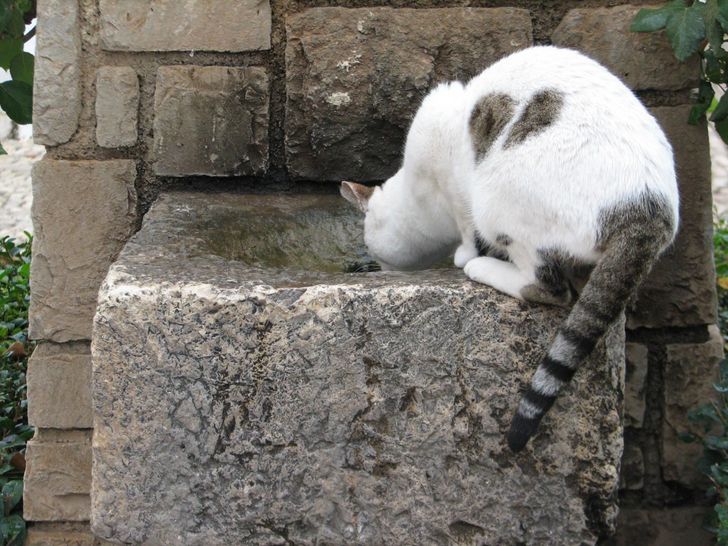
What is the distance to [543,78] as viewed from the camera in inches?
90.3

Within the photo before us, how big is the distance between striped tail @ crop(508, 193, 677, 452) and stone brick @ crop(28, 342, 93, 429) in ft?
5.49

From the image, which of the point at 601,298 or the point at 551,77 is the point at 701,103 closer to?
the point at 551,77

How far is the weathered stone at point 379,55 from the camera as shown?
295 centimetres

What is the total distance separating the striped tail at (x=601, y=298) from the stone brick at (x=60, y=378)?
1674 mm

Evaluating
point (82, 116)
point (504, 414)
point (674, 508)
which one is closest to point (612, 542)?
point (674, 508)

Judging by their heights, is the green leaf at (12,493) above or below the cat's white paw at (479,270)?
below

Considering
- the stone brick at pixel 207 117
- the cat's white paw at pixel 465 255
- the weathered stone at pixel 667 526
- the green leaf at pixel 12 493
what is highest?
the stone brick at pixel 207 117

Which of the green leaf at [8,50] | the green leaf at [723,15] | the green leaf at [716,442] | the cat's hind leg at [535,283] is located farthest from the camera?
the green leaf at [8,50]

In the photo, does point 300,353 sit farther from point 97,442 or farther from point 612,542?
point 612,542

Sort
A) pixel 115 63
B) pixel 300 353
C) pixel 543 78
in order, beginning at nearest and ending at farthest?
pixel 300 353, pixel 543 78, pixel 115 63

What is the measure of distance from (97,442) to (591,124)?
1.37 meters

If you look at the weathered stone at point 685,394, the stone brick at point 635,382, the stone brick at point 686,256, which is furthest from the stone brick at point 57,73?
the weathered stone at point 685,394

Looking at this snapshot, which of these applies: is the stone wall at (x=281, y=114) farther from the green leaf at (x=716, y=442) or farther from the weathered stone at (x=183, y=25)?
the green leaf at (x=716, y=442)

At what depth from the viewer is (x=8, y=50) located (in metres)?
3.20
